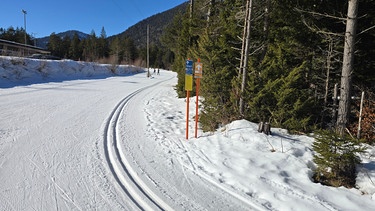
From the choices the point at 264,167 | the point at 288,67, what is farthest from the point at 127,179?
the point at 288,67

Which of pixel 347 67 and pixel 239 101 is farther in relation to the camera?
pixel 239 101

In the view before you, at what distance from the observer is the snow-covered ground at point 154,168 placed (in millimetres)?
3601

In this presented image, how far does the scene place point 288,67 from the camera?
8.41m

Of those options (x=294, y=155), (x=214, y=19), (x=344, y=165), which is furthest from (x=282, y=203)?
(x=214, y=19)

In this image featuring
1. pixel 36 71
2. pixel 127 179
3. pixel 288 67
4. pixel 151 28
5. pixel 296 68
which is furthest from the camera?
pixel 151 28

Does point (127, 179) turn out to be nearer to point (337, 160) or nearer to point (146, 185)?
point (146, 185)

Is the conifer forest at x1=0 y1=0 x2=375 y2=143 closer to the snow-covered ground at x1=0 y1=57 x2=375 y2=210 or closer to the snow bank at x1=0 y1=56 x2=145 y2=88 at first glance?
the snow-covered ground at x1=0 y1=57 x2=375 y2=210

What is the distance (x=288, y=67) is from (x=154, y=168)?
6.12 meters

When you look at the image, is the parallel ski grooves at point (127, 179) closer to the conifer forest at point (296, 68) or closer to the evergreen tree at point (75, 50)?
the conifer forest at point (296, 68)

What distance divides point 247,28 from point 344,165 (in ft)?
15.1

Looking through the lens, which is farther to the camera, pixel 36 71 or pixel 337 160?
pixel 36 71

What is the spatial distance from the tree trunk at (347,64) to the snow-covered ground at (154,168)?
1208 mm

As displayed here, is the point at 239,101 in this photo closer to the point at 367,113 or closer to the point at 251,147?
the point at 251,147

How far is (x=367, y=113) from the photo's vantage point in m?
7.43
